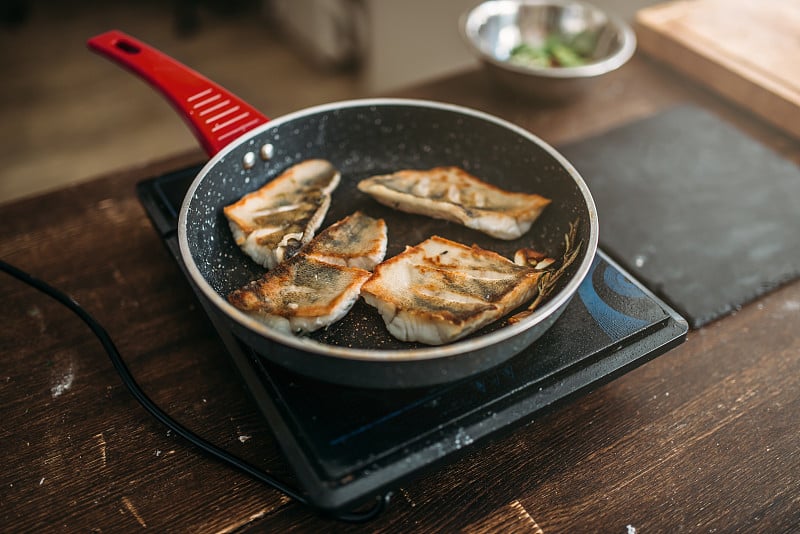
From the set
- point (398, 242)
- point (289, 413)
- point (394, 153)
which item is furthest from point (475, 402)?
point (394, 153)

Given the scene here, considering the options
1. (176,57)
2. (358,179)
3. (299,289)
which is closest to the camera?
(299,289)

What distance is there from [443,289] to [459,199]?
0.22 metres

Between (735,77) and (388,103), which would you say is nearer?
(388,103)

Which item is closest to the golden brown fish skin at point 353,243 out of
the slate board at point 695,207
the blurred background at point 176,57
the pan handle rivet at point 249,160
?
the pan handle rivet at point 249,160

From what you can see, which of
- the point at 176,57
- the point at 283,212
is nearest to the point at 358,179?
the point at 283,212

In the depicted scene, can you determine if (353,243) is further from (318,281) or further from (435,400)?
(435,400)

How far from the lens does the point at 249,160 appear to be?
3.32 ft

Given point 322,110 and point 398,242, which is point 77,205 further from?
point 398,242

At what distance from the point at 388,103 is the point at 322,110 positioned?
0.36 ft

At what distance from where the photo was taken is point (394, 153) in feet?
3.74

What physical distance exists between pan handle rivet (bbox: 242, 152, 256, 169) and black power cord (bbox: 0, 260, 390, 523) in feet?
1.04

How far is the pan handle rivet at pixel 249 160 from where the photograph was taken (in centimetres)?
100

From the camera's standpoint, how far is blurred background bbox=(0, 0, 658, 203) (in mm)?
2350

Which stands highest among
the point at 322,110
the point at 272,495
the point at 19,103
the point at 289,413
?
the point at 322,110
